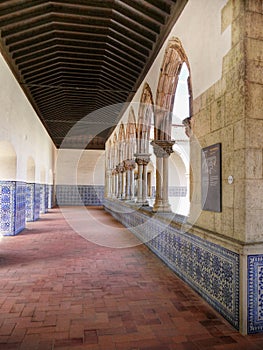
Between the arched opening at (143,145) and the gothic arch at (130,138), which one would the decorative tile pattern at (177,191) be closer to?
the gothic arch at (130,138)

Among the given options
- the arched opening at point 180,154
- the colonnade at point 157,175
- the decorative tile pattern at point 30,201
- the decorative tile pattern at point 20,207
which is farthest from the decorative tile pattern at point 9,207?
the arched opening at point 180,154

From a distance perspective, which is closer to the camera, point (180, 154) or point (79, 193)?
point (180, 154)

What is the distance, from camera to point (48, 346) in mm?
2199

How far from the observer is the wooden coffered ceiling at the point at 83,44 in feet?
14.6

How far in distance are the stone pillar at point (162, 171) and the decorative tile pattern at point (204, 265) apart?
473 mm

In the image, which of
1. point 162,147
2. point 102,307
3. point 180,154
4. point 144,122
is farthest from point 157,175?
point 180,154

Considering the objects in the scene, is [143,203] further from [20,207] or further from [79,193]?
[79,193]

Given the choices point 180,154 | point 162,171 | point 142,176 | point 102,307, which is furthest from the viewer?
point 180,154

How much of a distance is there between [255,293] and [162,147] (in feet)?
11.0

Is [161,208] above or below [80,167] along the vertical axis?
below

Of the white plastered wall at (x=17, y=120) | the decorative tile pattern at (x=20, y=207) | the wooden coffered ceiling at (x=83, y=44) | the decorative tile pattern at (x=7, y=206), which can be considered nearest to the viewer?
the wooden coffered ceiling at (x=83, y=44)

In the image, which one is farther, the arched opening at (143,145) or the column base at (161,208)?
the arched opening at (143,145)

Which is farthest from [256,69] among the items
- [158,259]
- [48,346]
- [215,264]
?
[158,259]

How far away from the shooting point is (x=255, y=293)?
243 cm
